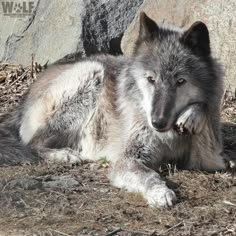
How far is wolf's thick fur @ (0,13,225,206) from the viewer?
4.99 metres

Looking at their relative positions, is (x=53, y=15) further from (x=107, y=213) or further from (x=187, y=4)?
(x=107, y=213)

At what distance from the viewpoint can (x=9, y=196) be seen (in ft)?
15.2

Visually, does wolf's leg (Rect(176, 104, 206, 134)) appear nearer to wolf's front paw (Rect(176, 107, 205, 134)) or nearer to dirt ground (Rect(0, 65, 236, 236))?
wolf's front paw (Rect(176, 107, 205, 134))

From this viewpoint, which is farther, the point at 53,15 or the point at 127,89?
the point at 53,15

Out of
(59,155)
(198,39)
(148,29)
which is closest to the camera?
(198,39)

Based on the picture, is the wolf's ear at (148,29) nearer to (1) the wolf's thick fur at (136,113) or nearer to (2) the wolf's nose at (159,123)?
(1) the wolf's thick fur at (136,113)

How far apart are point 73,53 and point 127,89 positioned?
235 centimetres

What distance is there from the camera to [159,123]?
189 inches

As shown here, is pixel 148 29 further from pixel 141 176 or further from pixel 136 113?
pixel 141 176

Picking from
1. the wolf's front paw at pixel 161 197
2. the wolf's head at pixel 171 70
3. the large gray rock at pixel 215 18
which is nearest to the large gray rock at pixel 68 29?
the large gray rock at pixel 215 18

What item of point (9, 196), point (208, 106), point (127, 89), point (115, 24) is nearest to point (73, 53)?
point (115, 24)

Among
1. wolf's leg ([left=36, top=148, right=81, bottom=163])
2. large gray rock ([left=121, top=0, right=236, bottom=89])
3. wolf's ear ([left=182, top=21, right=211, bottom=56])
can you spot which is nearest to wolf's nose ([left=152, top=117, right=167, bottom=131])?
wolf's ear ([left=182, top=21, right=211, bottom=56])

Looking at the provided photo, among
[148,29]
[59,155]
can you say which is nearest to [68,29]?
[59,155]

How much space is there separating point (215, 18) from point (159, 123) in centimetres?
278
